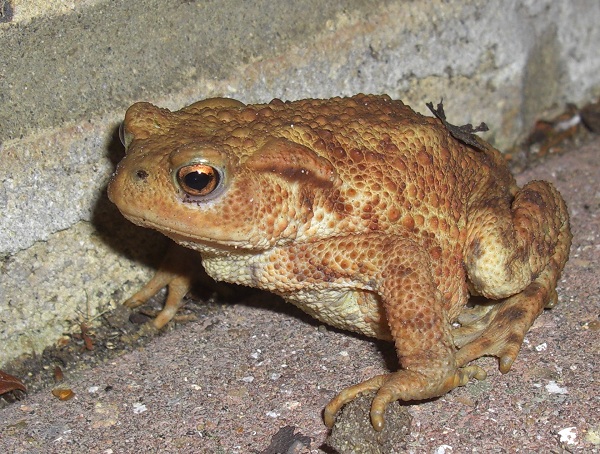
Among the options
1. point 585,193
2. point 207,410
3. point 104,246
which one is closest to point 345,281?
point 207,410

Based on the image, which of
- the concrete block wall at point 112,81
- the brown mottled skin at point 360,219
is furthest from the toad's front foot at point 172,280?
the brown mottled skin at point 360,219

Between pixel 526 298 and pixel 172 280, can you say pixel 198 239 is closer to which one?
pixel 172 280

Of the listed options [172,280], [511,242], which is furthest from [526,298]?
[172,280]

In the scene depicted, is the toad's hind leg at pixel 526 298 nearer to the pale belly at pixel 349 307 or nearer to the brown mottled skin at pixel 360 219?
the brown mottled skin at pixel 360 219

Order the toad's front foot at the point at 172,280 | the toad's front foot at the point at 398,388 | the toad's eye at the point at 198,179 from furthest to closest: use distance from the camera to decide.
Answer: the toad's front foot at the point at 172,280, the toad's front foot at the point at 398,388, the toad's eye at the point at 198,179

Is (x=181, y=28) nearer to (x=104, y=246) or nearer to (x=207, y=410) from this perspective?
(x=104, y=246)

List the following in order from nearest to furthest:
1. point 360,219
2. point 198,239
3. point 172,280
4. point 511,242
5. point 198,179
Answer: point 198,179 → point 198,239 → point 360,219 → point 511,242 → point 172,280

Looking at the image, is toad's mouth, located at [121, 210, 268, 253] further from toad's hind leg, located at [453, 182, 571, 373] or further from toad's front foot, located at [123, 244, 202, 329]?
toad's hind leg, located at [453, 182, 571, 373]
